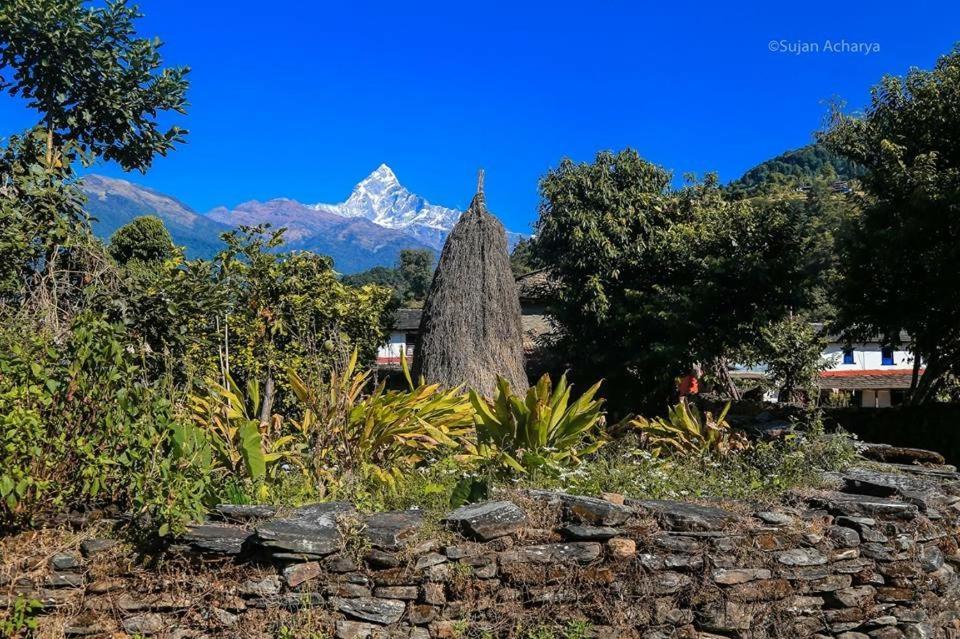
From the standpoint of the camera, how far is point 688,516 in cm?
444

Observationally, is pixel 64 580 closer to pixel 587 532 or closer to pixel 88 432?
pixel 88 432

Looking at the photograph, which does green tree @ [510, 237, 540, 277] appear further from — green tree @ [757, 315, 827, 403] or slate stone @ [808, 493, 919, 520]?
slate stone @ [808, 493, 919, 520]

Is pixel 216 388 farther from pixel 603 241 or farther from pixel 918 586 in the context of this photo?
pixel 603 241

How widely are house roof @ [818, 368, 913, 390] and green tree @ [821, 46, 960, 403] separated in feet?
65.2

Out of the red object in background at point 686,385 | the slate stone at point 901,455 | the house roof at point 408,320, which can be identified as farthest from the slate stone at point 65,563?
the house roof at point 408,320

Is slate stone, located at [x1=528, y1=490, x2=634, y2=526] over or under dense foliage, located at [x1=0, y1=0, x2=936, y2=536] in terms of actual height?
under

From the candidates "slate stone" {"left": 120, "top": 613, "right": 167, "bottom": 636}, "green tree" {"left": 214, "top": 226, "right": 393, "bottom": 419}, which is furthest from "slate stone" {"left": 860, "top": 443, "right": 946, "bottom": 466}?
"slate stone" {"left": 120, "top": 613, "right": 167, "bottom": 636}

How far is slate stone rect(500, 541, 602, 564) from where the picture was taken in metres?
4.17

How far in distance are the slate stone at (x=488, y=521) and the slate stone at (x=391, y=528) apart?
0.67ft

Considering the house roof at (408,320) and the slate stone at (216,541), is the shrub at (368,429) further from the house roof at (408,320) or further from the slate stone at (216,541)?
the house roof at (408,320)

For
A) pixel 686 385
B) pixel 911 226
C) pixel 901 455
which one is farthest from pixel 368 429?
pixel 686 385

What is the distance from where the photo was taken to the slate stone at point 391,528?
4.04 meters

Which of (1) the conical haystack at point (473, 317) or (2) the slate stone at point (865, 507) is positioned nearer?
(2) the slate stone at point (865, 507)

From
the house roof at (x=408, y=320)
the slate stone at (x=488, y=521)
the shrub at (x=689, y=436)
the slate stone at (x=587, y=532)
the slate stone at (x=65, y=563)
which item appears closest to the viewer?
the slate stone at (x=65, y=563)
